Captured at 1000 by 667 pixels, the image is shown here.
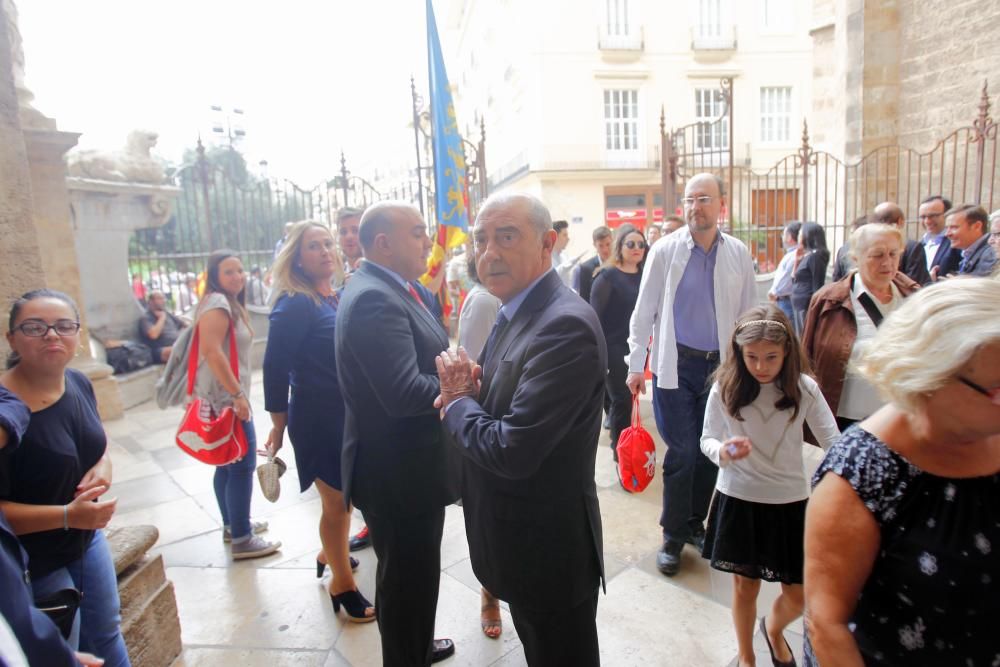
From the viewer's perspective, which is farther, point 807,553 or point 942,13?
point 942,13

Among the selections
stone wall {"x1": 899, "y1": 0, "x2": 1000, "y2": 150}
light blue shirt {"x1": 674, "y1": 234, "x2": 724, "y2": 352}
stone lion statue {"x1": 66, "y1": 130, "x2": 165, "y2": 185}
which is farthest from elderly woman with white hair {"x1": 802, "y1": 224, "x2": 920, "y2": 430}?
stone lion statue {"x1": 66, "y1": 130, "x2": 165, "y2": 185}

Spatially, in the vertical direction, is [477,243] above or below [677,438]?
above

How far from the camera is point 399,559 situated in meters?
2.13

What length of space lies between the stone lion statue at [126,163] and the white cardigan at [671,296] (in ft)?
24.6

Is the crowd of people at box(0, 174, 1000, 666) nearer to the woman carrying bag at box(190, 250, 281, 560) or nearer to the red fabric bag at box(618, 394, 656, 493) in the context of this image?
the woman carrying bag at box(190, 250, 281, 560)

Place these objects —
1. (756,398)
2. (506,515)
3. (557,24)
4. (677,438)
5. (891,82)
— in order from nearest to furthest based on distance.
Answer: (506,515) < (756,398) < (677,438) < (891,82) < (557,24)

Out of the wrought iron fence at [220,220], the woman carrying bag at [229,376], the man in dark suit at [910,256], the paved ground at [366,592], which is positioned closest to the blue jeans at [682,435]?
the paved ground at [366,592]

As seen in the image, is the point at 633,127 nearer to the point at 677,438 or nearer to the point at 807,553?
the point at 677,438

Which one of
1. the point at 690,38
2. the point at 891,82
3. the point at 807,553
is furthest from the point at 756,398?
the point at 690,38

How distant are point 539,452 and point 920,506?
32.6 inches

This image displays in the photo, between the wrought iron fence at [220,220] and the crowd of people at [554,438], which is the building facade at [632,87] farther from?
the crowd of people at [554,438]

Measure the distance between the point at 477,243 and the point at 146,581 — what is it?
2.16 meters

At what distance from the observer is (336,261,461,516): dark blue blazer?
1.99 metres

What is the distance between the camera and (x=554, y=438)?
1.56 m
